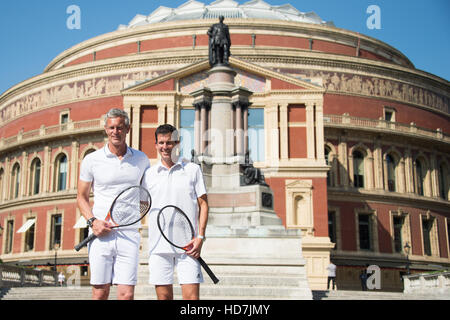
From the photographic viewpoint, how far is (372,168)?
45.3 metres

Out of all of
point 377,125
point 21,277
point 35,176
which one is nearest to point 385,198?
point 377,125

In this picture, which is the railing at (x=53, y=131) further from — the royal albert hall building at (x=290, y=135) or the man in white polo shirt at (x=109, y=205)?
the man in white polo shirt at (x=109, y=205)

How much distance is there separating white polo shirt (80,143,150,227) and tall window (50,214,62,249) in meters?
41.3

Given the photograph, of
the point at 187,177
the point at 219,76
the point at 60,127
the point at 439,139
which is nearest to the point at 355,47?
the point at 439,139

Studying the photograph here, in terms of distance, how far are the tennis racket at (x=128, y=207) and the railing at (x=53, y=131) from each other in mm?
39312

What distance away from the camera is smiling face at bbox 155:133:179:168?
662 cm

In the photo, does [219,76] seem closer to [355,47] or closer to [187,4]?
[355,47]

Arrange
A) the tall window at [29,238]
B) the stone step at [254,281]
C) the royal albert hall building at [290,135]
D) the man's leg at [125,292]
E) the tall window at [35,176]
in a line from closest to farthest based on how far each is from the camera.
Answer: the man's leg at [125,292], the stone step at [254,281], the royal albert hall building at [290,135], the tall window at [29,238], the tall window at [35,176]

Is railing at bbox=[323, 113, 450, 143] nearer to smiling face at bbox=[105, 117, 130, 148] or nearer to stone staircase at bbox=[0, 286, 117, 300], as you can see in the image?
stone staircase at bbox=[0, 286, 117, 300]

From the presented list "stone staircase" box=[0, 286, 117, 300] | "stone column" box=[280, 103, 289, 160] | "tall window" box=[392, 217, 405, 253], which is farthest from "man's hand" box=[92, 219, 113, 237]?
"tall window" box=[392, 217, 405, 253]

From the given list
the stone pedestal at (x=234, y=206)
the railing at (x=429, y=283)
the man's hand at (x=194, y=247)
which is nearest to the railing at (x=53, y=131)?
the stone pedestal at (x=234, y=206)

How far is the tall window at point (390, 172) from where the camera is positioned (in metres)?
46.1

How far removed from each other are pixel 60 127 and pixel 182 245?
4298 cm
